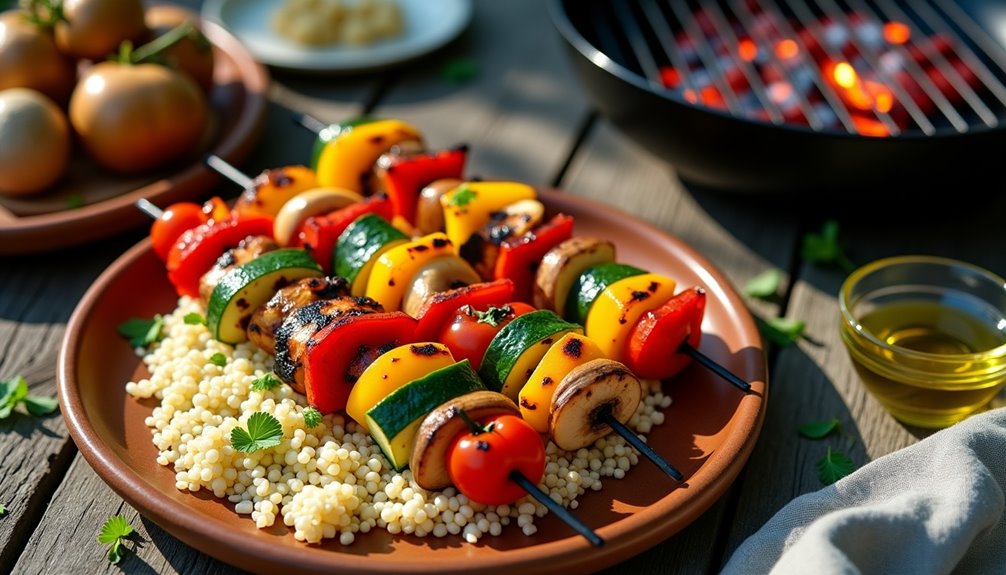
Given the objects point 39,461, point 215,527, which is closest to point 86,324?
point 39,461

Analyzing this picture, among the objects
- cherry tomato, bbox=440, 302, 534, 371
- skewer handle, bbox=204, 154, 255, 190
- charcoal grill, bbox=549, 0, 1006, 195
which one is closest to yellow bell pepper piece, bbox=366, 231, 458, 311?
cherry tomato, bbox=440, 302, 534, 371

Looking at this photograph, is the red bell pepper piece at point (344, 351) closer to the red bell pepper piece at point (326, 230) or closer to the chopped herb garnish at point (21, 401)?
the red bell pepper piece at point (326, 230)

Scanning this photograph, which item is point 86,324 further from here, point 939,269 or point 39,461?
point 939,269

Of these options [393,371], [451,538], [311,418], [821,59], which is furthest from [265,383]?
[821,59]

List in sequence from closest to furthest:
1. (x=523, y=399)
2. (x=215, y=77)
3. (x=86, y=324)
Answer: (x=523, y=399) → (x=86, y=324) → (x=215, y=77)

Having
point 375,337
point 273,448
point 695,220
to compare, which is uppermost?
point 375,337

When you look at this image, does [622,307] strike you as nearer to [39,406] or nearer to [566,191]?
[566,191]
